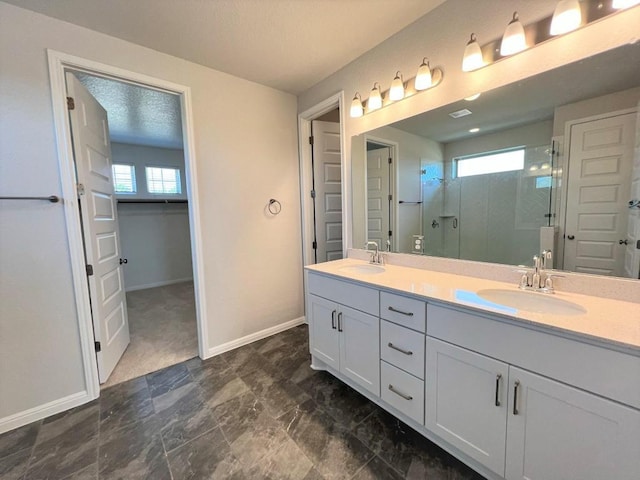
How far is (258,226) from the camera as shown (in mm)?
2641

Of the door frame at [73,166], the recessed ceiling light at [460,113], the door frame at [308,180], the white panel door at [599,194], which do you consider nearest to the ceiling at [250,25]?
the door frame at [73,166]

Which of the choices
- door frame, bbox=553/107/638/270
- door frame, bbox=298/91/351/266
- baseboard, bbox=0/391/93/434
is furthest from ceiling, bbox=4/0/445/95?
baseboard, bbox=0/391/93/434

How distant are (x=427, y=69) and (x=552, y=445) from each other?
1.95 m

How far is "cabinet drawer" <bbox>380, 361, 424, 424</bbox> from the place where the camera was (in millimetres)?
1354

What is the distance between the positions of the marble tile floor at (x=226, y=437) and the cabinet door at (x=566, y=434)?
372 millimetres

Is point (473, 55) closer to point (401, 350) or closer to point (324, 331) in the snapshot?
point (401, 350)

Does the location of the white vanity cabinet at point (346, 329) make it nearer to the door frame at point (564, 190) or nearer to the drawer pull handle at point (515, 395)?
the drawer pull handle at point (515, 395)

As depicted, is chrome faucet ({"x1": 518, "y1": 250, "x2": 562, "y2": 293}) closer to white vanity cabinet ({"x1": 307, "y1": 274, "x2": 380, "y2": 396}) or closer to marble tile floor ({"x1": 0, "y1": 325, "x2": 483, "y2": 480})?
white vanity cabinet ({"x1": 307, "y1": 274, "x2": 380, "y2": 396})

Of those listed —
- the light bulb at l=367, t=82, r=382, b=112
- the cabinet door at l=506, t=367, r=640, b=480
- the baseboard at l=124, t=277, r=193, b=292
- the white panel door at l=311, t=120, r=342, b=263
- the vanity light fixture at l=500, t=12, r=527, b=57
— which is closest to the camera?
the cabinet door at l=506, t=367, r=640, b=480

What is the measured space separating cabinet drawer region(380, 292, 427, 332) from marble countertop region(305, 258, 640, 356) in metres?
0.05

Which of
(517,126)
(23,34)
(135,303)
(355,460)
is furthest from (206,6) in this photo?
(135,303)

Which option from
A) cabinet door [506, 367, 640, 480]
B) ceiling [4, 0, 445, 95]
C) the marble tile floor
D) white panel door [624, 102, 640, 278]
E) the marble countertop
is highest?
ceiling [4, 0, 445, 95]

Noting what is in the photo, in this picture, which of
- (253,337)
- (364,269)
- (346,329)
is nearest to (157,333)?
(253,337)

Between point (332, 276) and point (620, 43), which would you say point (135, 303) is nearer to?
point (332, 276)
